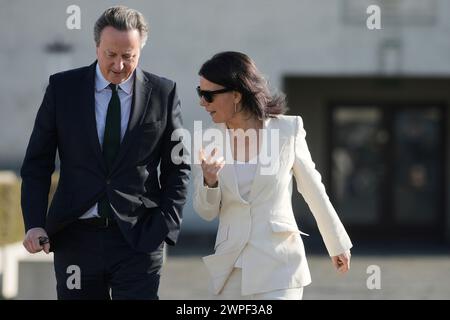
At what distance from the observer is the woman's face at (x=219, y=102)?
4.53 meters

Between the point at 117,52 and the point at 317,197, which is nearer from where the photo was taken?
the point at 117,52

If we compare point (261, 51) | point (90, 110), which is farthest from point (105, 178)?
point (261, 51)

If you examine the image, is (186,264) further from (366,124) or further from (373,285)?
(366,124)

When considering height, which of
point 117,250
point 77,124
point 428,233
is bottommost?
point 428,233

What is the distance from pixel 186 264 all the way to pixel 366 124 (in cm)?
524

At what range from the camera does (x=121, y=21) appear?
452 cm

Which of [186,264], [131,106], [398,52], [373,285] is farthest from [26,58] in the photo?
[131,106]

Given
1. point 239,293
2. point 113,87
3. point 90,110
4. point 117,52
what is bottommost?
point 239,293

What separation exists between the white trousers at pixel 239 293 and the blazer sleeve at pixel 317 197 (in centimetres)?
30

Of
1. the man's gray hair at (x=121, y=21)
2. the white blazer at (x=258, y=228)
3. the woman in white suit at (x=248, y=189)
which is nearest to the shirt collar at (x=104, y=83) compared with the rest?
the man's gray hair at (x=121, y=21)

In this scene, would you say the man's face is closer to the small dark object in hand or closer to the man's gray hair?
the man's gray hair

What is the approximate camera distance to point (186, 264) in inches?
502

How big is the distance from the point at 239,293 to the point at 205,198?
1.56 ft

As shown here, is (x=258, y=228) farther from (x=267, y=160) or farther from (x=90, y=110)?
(x=90, y=110)
